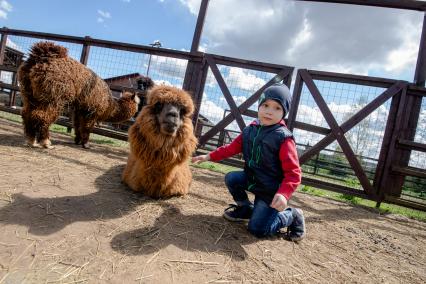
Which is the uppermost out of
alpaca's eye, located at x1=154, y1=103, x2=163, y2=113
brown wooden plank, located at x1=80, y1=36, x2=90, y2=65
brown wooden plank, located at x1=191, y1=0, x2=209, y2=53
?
brown wooden plank, located at x1=191, y1=0, x2=209, y2=53

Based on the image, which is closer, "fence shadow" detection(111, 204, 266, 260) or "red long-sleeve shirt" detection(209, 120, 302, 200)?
"fence shadow" detection(111, 204, 266, 260)

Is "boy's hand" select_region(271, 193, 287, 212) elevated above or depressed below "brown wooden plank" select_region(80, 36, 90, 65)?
below

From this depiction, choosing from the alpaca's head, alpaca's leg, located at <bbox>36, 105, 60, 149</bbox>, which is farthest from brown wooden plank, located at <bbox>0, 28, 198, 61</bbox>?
the alpaca's head

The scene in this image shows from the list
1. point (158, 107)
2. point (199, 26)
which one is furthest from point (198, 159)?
point (199, 26)

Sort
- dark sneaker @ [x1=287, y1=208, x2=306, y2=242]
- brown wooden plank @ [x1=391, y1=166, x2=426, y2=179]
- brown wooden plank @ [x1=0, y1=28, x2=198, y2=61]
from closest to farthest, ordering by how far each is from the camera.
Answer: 1. dark sneaker @ [x1=287, y1=208, x2=306, y2=242]
2. brown wooden plank @ [x1=391, y1=166, x2=426, y2=179]
3. brown wooden plank @ [x1=0, y1=28, x2=198, y2=61]

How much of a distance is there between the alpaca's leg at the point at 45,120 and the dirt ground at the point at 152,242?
115cm

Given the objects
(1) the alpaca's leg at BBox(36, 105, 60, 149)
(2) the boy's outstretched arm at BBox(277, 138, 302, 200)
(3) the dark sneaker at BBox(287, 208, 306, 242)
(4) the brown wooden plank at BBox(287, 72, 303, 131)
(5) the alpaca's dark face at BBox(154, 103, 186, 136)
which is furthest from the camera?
(4) the brown wooden plank at BBox(287, 72, 303, 131)

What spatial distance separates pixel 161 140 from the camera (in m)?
3.15

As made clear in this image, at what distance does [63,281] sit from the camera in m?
1.81

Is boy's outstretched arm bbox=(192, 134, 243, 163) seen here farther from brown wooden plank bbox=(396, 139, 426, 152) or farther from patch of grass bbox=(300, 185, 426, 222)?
brown wooden plank bbox=(396, 139, 426, 152)

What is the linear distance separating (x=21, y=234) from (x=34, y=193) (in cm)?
81

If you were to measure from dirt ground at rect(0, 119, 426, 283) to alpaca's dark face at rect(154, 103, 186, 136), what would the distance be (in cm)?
83

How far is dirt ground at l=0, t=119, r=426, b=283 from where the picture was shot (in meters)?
2.00

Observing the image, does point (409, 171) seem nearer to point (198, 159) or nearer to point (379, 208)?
point (379, 208)
